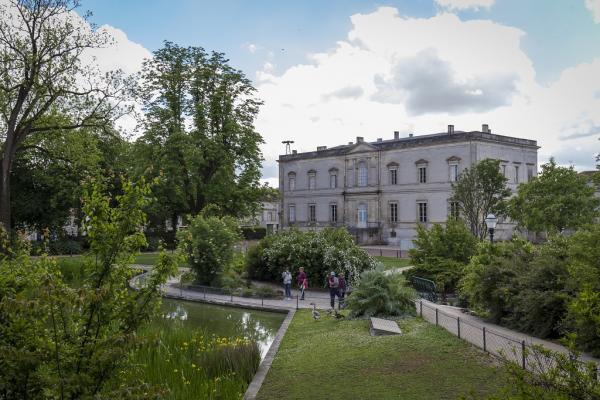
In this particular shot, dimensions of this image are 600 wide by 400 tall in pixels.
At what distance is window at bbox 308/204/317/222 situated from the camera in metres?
57.6

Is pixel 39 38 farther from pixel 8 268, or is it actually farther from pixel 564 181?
pixel 564 181

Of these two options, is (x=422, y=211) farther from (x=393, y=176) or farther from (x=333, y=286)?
(x=333, y=286)

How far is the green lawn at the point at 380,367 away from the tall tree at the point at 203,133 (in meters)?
20.8

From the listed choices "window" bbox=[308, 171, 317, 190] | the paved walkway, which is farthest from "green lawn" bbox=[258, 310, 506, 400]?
"window" bbox=[308, 171, 317, 190]

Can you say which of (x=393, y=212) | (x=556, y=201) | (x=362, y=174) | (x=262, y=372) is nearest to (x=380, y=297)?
(x=262, y=372)

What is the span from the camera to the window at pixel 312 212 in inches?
2267

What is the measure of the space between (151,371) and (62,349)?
486cm

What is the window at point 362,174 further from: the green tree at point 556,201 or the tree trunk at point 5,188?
the tree trunk at point 5,188

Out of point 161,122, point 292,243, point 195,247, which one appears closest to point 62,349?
point 195,247

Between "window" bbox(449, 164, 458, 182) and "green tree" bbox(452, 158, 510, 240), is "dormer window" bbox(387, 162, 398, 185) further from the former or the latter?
"green tree" bbox(452, 158, 510, 240)

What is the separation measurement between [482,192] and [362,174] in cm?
1910

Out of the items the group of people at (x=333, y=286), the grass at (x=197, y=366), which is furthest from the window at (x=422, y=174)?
the grass at (x=197, y=366)

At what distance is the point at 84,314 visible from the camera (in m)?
5.19

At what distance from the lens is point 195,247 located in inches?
895
